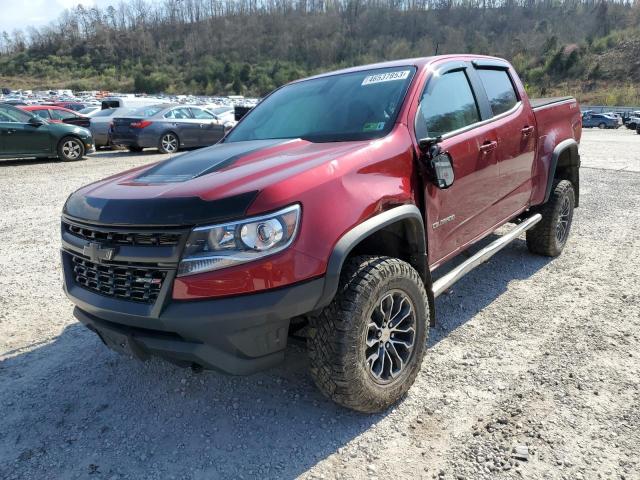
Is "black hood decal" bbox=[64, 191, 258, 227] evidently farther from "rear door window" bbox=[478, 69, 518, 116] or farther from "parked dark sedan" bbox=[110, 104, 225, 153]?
"parked dark sedan" bbox=[110, 104, 225, 153]

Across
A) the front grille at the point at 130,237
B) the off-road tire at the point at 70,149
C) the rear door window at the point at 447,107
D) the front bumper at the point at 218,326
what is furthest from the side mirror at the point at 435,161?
the off-road tire at the point at 70,149

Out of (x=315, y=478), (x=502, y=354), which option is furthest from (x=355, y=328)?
(x=502, y=354)

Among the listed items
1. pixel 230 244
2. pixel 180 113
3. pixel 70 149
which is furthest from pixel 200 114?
pixel 230 244

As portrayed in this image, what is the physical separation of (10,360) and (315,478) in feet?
7.61

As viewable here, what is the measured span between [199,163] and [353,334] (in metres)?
1.31

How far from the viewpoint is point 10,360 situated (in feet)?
11.1

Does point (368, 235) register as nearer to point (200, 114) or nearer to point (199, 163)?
point (199, 163)

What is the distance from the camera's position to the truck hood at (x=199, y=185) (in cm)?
218

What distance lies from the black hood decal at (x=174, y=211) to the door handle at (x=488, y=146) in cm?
202

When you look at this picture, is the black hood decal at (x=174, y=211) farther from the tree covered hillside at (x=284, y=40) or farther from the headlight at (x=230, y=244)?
the tree covered hillside at (x=284, y=40)

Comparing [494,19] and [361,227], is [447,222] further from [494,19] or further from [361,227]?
[494,19]

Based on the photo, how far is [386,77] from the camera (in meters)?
3.41

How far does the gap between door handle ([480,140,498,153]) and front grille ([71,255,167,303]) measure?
2.39 m

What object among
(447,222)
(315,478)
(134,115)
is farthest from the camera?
(134,115)
